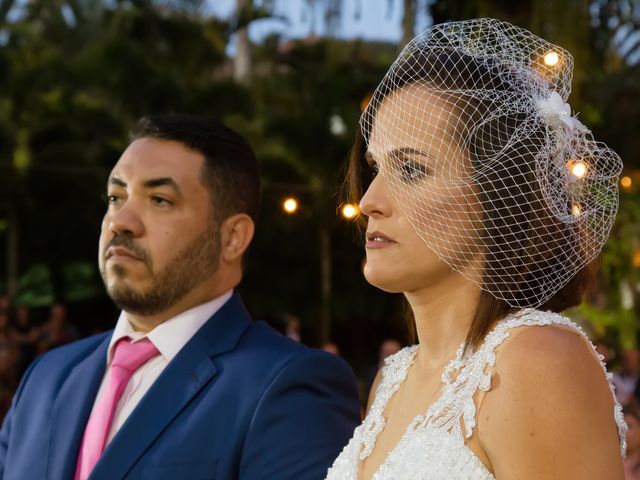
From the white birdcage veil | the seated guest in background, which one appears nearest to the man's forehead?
the white birdcage veil

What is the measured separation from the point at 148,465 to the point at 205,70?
18.6m

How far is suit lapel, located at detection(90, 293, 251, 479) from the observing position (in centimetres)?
273

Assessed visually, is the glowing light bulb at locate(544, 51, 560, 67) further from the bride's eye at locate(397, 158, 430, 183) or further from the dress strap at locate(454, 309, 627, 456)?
the dress strap at locate(454, 309, 627, 456)

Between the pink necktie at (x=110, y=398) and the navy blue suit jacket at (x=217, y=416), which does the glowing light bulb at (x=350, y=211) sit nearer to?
the navy blue suit jacket at (x=217, y=416)

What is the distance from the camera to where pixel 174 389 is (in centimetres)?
288

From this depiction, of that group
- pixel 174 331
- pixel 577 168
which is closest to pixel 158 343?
pixel 174 331

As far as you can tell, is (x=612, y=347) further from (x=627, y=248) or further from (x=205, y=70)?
(x=205, y=70)

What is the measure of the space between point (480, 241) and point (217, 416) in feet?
3.48

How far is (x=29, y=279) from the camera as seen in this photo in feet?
56.3

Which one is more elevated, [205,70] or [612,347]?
[205,70]

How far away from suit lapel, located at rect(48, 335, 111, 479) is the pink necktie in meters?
0.03

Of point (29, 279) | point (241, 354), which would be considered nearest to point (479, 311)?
point (241, 354)

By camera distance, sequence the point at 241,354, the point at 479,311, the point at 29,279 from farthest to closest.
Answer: the point at 29,279 → the point at 241,354 → the point at 479,311

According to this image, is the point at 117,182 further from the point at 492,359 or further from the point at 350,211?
the point at 492,359
